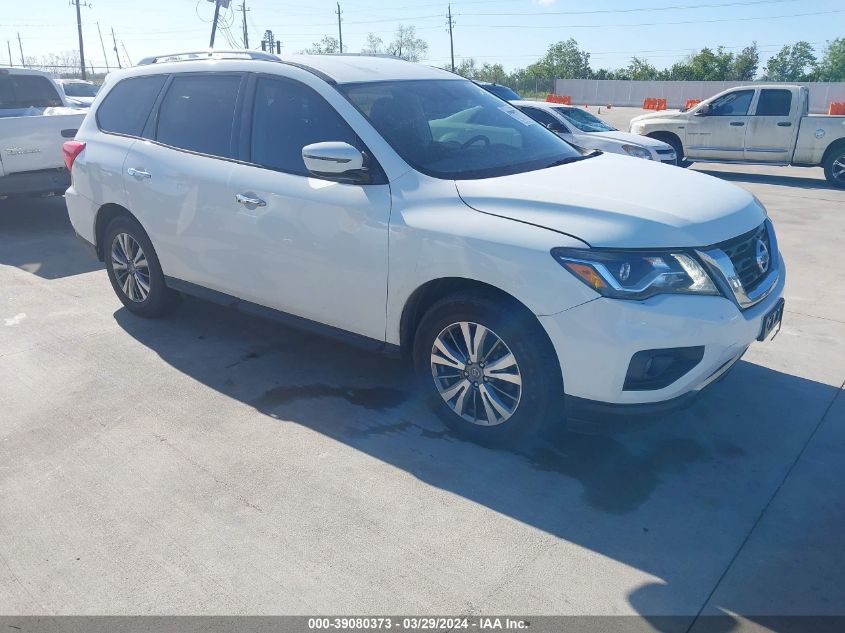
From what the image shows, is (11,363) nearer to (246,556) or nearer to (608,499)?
(246,556)

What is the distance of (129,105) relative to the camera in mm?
5203

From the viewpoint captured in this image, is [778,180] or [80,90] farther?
[80,90]

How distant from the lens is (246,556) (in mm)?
2877

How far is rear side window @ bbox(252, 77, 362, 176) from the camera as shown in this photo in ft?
13.0

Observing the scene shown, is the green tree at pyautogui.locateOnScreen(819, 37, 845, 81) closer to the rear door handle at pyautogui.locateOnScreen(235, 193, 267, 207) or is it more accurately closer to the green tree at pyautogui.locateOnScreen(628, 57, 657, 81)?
the green tree at pyautogui.locateOnScreen(628, 57, 657, 81)

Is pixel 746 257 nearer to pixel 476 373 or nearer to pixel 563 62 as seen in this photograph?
pixel 476 373

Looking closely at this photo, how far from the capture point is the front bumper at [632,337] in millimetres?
2998

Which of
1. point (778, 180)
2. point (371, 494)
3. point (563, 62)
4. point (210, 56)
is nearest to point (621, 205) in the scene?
point (371, 494)

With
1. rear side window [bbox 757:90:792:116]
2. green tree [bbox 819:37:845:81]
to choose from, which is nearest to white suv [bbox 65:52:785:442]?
rear side window [bbox 757:90:792:116]

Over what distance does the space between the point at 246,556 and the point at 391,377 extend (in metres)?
1.80

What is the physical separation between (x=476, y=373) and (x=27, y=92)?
834 cm

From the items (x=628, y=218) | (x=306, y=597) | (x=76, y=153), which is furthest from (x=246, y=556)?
(x=76, y=153)

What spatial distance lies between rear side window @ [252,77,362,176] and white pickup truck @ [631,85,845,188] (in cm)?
1155

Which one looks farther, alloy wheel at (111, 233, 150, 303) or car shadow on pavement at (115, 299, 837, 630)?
alloy wheel at (111, 233, 150, 303)
